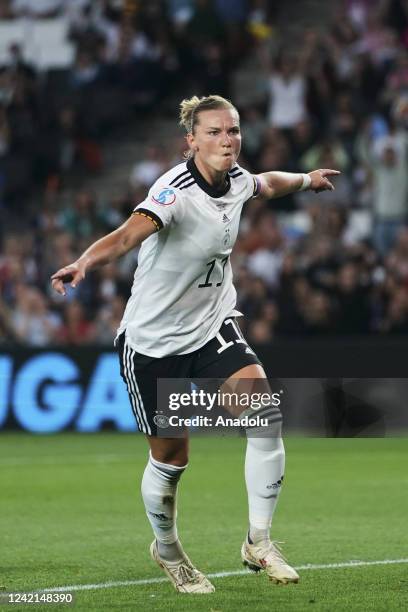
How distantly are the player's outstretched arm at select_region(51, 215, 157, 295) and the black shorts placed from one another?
0.78m

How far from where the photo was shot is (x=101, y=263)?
6.34 metres

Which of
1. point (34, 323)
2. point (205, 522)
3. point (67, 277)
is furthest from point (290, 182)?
point (34, 323)

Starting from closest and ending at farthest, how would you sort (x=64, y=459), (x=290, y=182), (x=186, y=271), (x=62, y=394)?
(x=186, y=271)
(x=290, y=182)
(x=64, y=459)
(x=62, y=394)

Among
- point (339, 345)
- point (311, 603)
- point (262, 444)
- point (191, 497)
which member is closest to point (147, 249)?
point (262, 444)

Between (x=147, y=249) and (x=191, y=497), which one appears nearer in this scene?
(x=147, y=249)

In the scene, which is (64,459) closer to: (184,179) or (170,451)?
(170,451)

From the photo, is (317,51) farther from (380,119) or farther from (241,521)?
(241,521)

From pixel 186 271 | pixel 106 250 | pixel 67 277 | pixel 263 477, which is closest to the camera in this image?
pixel 67 277

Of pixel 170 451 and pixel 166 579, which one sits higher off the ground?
pixel 170 451

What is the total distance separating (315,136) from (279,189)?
12402 mm

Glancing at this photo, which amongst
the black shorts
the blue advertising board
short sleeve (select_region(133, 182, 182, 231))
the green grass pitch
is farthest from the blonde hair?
the blue advertising board

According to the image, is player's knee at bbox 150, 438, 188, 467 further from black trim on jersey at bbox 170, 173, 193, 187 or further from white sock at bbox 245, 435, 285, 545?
black trim on jersey at bbox 170, 173, 193, 187

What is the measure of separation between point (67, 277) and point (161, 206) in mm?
778

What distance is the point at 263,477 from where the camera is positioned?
6.84m
